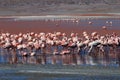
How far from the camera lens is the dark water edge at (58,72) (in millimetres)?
22391

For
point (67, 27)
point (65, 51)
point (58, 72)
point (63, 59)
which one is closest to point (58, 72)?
point (58, 72)

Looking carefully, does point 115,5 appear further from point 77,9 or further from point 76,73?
point 76,73

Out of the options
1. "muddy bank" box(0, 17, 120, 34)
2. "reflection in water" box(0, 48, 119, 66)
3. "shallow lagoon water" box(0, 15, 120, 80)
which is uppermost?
"shallow lagoon water" box(0, 15, 120, 80)

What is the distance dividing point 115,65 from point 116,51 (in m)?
3.12

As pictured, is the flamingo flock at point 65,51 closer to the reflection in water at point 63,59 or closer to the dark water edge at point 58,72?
the reflection in water at point 63,59

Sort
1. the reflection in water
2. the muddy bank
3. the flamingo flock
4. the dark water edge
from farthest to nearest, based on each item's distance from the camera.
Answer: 1. the muddy bank
2. the flamingo flock
3. the reflection in water
4. the dark water edge

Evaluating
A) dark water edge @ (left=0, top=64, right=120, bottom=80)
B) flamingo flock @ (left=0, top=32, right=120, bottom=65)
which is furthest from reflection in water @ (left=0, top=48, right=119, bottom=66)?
dark water edge @ (left=0, top=64, right=120, bottom=80)

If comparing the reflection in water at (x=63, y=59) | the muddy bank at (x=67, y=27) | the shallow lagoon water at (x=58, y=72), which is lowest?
the muddy bank at (x=67, y=27)

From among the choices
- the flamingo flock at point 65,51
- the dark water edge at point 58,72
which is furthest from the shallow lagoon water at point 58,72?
the flamingo flock at point 65,51

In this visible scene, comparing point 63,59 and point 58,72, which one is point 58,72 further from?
point 63,59

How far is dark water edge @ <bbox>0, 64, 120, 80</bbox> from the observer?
A: 73.5 ft

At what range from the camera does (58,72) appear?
23438mm

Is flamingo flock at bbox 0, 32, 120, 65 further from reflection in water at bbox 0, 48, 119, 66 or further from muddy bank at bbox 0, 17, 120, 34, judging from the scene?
muddy bank at bbox 0, 17, 120, 34

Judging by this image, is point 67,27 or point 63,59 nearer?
point 63,59
